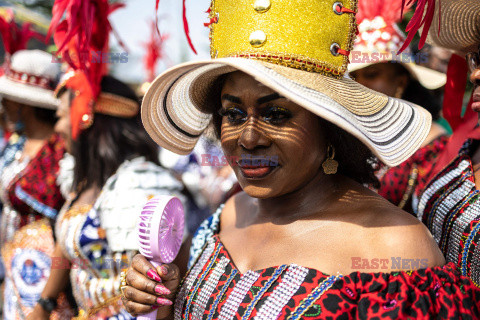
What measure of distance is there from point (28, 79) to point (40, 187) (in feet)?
4.16

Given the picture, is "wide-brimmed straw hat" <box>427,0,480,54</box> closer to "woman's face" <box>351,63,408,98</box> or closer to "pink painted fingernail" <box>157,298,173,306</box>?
"woman's face" <box>351,63,408,98</box>

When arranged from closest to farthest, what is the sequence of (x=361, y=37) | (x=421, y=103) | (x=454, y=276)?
(x=454, y=276) → (x=361, y=37) → (x=421, y=103)

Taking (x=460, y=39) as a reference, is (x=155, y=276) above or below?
below

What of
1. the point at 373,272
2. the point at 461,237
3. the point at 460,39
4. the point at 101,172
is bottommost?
the point at 101,172

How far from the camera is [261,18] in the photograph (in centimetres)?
163

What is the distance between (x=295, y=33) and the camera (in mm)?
1607

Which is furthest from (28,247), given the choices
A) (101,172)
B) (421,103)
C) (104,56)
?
(421,103)

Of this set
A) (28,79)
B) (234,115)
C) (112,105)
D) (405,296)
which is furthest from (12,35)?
(405,296)

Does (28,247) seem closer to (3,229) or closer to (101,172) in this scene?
(3,229)

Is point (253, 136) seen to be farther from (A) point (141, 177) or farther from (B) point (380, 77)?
(B) point (380, 77)

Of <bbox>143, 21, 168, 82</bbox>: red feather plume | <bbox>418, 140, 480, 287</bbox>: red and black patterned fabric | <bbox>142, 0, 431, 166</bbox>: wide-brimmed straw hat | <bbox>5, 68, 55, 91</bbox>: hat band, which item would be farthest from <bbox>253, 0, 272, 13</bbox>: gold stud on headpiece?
<bbox>143, 21, 168, 82</bbox>: red feather plume

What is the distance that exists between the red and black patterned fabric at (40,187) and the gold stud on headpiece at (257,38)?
274cm

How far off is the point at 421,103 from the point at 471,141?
132 centimetres

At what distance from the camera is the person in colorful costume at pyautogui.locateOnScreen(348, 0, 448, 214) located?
2.95m
